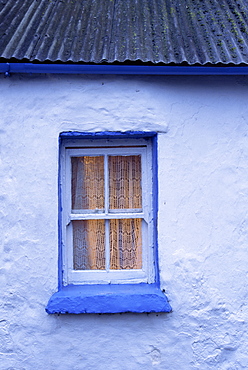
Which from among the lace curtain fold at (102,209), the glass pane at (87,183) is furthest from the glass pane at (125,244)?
the glass pane at (87,183)

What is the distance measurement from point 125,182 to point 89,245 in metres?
0.67

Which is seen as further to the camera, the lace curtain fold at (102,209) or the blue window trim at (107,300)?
the lace curtain fold at (102,209)

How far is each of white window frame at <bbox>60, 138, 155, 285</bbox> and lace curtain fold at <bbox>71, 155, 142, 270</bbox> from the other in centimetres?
5

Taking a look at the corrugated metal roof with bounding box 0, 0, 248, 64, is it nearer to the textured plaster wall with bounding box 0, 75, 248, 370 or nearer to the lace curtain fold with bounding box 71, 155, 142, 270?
the textured plaster wall with bounding box 0, 75, 248, 370

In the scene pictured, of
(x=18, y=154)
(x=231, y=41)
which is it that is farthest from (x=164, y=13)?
(x=18, y=154)

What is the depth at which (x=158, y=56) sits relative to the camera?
3.26 m

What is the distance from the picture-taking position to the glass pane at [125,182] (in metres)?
3.55

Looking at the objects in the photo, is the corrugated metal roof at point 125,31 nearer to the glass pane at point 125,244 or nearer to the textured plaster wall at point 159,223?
the textured plaster wall at point 159,223

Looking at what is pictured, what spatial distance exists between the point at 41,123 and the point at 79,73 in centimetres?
54

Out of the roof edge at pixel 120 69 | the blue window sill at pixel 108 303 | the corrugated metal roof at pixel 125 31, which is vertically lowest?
the blue window sill at pixel 108 303

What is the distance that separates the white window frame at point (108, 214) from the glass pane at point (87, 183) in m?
0.05

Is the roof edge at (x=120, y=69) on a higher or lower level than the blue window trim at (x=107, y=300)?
higher

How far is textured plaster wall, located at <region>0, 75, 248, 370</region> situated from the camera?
3291 millimetres

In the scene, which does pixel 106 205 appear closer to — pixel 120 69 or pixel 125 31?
pixel 120 69
